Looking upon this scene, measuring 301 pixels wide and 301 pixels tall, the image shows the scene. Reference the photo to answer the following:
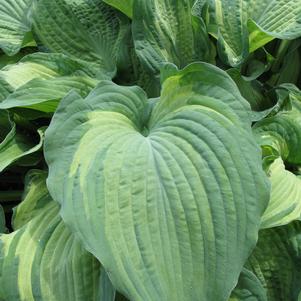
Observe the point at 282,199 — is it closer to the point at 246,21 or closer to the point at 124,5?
the point at 246,21

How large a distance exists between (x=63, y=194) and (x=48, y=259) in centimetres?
18

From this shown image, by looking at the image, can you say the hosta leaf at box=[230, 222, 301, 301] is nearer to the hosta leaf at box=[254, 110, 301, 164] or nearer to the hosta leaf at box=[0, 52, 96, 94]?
the hosta leaf at box=[254, 110, 301, 164]

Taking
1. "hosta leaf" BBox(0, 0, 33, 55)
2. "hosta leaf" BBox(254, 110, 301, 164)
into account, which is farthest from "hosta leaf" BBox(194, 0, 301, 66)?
"hosta leaf" BBox(0, 0, 33, 55)

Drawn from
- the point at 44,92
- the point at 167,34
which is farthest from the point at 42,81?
the point at 167,34

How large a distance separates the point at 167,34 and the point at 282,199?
476mm

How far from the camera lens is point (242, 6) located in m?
1.30

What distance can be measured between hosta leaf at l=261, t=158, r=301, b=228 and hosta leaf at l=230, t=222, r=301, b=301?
56 mm

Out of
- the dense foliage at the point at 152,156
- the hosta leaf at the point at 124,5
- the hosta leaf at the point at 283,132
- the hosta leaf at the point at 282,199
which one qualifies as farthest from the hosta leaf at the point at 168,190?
the hosta leaf at the point at 124,5

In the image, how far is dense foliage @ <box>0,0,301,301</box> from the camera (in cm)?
82

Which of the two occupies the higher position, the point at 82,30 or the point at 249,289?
the point at 82,30

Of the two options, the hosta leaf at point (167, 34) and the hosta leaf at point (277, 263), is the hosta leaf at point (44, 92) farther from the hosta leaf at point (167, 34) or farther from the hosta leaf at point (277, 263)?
the hosta leaf at point (277, 263)

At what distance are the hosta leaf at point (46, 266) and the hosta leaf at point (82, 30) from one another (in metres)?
0.50

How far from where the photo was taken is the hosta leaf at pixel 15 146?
110cm

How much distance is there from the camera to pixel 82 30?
4.64 feet
